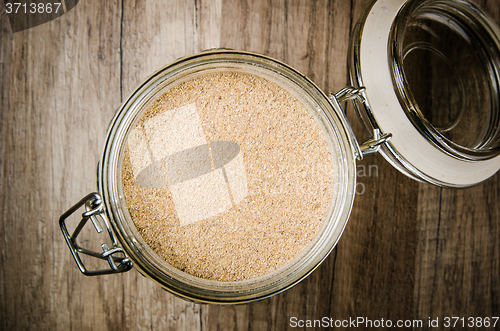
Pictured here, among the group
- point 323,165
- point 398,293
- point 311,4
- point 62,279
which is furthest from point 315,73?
point 62,279

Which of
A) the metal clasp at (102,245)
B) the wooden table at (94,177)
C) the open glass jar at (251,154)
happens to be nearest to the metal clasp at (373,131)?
the open glass jar at (251,154)

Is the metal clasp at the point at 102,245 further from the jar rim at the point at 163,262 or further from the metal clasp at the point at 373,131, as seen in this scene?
the metal clasp at the point at 373,131

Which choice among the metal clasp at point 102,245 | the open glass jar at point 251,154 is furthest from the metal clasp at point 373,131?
the metal clasp at point 102,245

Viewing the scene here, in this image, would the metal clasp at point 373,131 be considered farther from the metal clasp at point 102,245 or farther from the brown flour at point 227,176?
the metal clasp at point 102,245

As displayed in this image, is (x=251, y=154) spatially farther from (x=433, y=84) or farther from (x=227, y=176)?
(x=433, y=84)

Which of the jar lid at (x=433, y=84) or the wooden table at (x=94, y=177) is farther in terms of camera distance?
the wooden table at (x=94, y=177)

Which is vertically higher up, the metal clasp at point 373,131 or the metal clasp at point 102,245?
the metal clasp at point 373,131

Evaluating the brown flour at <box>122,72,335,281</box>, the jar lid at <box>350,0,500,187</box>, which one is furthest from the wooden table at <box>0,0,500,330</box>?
the brown flour at <box>122,72,335,281</box>
